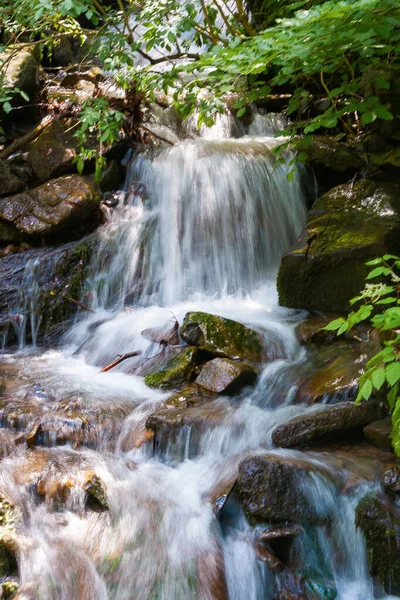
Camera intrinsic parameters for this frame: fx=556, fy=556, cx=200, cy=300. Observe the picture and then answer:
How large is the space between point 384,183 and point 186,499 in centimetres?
408

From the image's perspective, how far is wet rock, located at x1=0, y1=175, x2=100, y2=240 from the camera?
6949 millimetres

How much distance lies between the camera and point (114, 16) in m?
6.62

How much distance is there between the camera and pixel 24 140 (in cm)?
795

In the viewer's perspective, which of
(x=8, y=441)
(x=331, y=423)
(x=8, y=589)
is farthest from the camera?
(x=8, y=441)

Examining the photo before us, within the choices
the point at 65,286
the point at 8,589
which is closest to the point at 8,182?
the point at 65,286

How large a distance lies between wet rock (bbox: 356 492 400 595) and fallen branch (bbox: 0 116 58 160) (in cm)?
680

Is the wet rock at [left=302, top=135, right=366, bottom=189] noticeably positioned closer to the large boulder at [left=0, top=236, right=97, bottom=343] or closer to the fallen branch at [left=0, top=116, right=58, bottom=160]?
the large boulder at [left=0, top=236, right=97, bottom=343]

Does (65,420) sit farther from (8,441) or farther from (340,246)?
(340,246)

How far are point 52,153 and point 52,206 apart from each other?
2.99 feet

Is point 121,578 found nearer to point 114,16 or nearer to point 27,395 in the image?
point 27,395

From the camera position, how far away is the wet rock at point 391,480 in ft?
9.78

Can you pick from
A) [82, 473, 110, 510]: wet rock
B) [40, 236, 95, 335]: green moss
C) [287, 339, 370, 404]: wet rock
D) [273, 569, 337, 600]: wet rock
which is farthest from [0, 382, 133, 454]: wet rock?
[40, 236, 95, 335]: green moss

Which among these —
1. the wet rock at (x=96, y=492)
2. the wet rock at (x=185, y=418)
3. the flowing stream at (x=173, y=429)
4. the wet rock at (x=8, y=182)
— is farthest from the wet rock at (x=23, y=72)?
the wet rock at (x=96, y=492)

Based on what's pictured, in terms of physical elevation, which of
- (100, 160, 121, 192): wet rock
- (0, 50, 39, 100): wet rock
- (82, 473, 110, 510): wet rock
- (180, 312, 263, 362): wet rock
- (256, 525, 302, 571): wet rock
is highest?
(0, 50, 39, 100): wet rock
